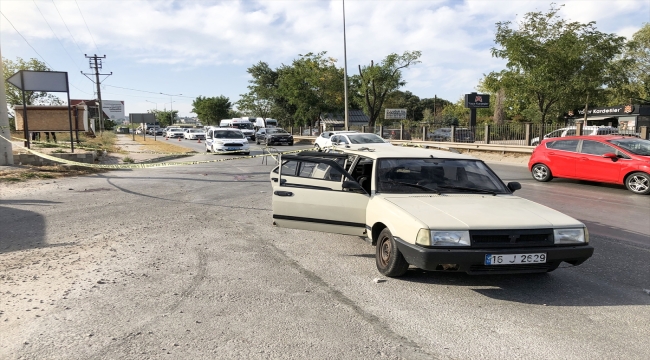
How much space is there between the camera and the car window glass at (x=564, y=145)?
41.5 ft

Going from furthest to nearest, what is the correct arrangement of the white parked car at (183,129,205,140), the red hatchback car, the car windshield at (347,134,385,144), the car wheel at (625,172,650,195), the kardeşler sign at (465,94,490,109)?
1. the white parked car at (183,129,205,140)
2. the kardeşler sign at (465,94,490,109)
3. the car windshield at (347,134,385,144)
4. the red hatchback car
5. the car wheel at (625,172,650,195)

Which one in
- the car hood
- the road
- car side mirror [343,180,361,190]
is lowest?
the road

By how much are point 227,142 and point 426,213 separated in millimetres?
21915

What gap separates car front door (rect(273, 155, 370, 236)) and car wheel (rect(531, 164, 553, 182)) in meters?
10.0

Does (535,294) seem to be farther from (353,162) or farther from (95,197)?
(95,197)

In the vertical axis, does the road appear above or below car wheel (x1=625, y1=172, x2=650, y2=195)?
below

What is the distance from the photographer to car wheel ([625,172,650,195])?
11.0m

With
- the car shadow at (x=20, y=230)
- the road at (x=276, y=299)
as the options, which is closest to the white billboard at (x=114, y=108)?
the car shadow at (x=20, y=230)

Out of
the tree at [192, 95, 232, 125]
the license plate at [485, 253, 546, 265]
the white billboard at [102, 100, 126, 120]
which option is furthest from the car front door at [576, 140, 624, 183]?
the white billboard at [102, 100, 126, 120]

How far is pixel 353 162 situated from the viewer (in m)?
6.27

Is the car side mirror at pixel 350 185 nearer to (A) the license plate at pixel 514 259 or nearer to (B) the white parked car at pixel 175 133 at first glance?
(A) the license plate at pixel 514 259

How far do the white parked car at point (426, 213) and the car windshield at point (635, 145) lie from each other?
25.8ft

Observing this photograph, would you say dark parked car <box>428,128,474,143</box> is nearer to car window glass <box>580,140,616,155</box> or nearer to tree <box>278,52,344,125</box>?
car window glass <box>580,140,616,155</box>

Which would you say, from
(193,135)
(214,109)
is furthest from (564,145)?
(214,109)
